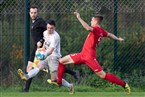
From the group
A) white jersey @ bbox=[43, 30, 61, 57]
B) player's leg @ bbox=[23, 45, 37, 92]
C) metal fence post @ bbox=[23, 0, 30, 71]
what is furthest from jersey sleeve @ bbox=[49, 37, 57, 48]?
metal fence post @ bbox=[23, 0, 30, 71]

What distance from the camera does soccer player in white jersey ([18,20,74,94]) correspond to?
13.1 metres

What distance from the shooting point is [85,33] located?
15523mm

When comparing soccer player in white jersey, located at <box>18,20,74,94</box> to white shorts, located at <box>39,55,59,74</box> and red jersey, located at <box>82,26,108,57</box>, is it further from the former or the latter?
red jersey, located at <box>82,26,108,57</box>

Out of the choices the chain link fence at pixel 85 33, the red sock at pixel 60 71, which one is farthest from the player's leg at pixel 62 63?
the chain link fence at pixel 85 33

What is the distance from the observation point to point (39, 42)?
13.6 meters

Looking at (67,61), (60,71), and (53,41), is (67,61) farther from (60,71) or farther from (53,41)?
(53,41)

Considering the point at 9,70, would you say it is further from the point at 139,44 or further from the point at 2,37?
the point at 139,44

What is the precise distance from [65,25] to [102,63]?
1258mm

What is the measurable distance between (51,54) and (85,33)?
7.68ft

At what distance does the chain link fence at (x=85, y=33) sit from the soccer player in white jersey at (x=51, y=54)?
1897mm

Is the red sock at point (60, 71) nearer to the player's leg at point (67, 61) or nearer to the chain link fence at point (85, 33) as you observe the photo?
the player's leg at point (67, 61)

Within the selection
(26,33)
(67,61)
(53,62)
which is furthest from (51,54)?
(26,33)

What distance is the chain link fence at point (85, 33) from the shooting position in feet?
50.4
